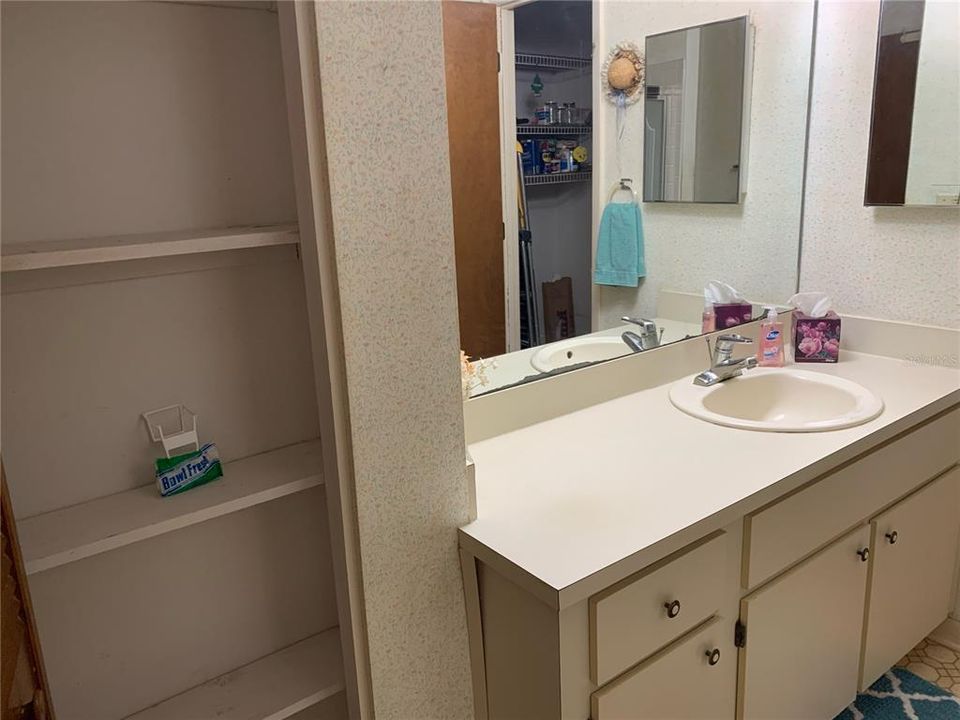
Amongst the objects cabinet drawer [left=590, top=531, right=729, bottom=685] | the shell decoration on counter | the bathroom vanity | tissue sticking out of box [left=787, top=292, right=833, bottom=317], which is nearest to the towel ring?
the shell decoration on counter

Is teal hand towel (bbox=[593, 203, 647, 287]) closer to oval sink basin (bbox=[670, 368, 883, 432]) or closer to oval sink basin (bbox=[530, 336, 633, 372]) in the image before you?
oval sink basin (bbox=[530, 336, 633, 372])

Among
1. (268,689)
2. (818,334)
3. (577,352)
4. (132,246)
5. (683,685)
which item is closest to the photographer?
(132,246)

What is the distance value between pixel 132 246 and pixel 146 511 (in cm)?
37

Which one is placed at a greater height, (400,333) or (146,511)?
(400,333)

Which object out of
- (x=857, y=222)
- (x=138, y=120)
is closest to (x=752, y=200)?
(x=857, y=222)

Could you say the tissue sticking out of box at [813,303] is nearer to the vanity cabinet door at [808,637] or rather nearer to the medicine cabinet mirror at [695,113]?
the medicine cabinet mirror at [695,113]

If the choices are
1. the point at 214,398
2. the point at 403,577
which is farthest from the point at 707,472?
the point at 214,398

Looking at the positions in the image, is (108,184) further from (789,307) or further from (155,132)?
(789,307)

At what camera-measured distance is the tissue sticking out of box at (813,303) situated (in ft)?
6.93

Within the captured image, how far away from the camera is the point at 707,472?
1424 millimetres

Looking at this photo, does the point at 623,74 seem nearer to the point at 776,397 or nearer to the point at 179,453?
the point at 776,397

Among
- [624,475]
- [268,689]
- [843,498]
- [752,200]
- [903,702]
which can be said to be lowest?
[903,702]

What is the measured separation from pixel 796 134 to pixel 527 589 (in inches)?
65.7

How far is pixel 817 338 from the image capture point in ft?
6.89
